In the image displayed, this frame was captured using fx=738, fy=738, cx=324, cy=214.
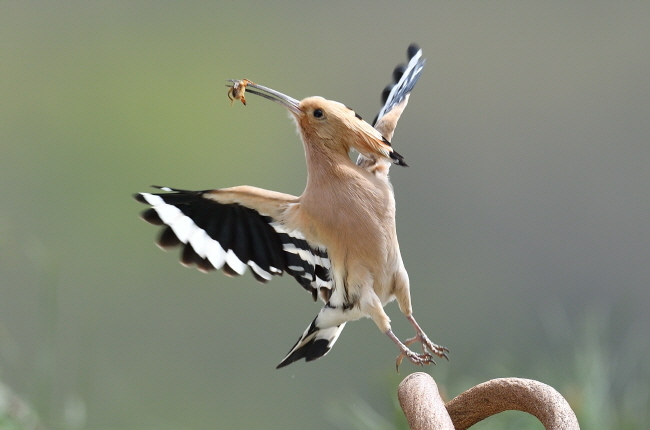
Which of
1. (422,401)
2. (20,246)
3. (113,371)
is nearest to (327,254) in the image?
(422,401)

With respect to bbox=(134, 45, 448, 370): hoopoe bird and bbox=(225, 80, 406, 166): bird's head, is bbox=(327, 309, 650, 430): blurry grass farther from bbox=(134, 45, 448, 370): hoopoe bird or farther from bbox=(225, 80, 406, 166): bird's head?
bbox=(225, 80, 406, 166): bird's head

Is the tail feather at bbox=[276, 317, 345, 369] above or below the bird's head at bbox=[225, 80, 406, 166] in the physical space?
below

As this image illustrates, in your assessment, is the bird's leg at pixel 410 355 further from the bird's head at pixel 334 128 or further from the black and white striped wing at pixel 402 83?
the black and white striped wing at pixel 402 83

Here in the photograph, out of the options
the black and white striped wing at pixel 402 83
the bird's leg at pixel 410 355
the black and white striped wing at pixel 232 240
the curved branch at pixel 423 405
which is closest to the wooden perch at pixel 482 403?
the curved branch at pixel 423 405

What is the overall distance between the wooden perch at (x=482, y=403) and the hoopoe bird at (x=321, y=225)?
0.56 ft

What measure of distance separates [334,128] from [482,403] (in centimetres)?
33

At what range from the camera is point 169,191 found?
0.79 m

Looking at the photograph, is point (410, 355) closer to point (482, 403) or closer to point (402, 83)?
point (482, 403)

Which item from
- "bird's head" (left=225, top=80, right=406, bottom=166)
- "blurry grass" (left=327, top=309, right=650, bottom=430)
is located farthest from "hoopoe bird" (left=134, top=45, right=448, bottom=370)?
"blurry grass" (left=327, top=309, right=650, bottom=430)

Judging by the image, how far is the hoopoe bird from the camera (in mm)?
765

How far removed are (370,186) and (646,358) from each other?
1.19 m

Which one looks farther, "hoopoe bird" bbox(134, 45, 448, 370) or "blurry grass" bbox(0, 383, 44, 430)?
"hoopoe bird" bbox(134, 45, 448, 370)

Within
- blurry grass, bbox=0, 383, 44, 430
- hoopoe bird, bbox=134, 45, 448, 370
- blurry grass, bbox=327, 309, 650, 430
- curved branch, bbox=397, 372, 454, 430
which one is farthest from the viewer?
blurry grass, bbox=327, 309, 650, 430

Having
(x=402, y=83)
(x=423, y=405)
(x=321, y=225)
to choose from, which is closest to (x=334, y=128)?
(x=321, y=225)
